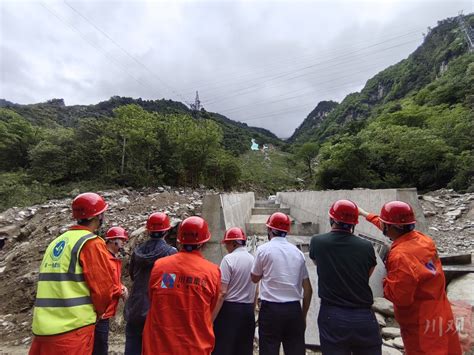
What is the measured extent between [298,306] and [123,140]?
A: 16.4 meters

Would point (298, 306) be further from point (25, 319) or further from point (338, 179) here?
point (338, 179)

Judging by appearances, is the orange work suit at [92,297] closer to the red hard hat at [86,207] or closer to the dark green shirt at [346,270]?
the red hard hat at [86,207]

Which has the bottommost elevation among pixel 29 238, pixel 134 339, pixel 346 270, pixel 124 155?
pixel 134 339

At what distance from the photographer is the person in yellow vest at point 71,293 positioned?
70.3 inches

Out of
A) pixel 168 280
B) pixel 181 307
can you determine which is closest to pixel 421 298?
pixel 181 307

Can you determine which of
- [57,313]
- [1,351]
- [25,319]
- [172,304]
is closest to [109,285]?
[57,313]

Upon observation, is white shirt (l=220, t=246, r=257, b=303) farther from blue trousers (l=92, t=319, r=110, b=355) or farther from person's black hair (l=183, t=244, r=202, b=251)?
blue trousers (l=92, t=319, r=110, b=355)

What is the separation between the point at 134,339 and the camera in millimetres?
2686

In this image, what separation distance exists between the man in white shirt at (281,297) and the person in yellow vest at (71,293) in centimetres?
132

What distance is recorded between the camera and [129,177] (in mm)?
16047

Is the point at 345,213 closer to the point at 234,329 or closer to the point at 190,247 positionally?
the point at 190,247

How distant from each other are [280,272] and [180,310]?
100 cm

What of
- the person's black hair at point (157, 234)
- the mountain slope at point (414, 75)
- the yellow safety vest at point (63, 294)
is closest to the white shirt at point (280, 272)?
the person's black hair at point (157, 234)

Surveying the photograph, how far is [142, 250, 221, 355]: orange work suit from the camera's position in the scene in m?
1.92
